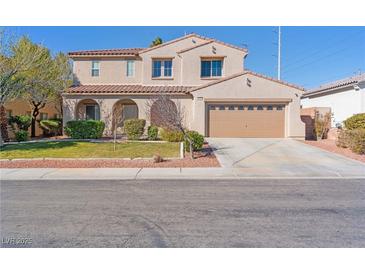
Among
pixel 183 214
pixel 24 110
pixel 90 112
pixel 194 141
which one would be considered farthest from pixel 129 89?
pixel 183 214

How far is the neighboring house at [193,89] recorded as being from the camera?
1980cm

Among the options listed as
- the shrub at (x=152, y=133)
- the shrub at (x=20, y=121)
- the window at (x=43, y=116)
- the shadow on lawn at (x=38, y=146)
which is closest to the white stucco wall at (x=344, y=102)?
the shrub at (x=152, y=133)

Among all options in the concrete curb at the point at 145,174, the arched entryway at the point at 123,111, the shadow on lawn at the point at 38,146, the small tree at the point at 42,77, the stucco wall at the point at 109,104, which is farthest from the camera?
the arched entryway at the point at 123,111

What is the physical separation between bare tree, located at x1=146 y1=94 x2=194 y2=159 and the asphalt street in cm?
529

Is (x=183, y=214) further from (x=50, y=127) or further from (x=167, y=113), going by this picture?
(x=50, y=127)

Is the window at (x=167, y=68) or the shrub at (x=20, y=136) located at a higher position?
the window at (x=167, y=68)

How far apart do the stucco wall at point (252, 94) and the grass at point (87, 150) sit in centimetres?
459

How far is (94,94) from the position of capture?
2120 centimetres

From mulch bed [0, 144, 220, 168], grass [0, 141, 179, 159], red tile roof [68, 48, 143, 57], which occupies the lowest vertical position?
mulch bed [0, 144, 220, 168]

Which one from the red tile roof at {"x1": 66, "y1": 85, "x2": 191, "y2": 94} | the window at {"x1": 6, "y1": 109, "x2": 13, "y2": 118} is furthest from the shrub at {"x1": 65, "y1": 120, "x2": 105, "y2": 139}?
the window at {"x1": 6, "y1": 109, "x2": 13, "y2": 118}

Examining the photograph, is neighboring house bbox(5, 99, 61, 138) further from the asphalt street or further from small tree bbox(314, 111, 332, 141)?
small tree bbox(314, 111, 332, 141)

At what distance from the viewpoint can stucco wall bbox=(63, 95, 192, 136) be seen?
21094mm

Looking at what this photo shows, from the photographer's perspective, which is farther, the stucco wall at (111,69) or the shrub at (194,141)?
the stucco wall at (111,69)

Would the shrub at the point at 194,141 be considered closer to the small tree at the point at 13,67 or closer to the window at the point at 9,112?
the small tree at the point at 13,67
